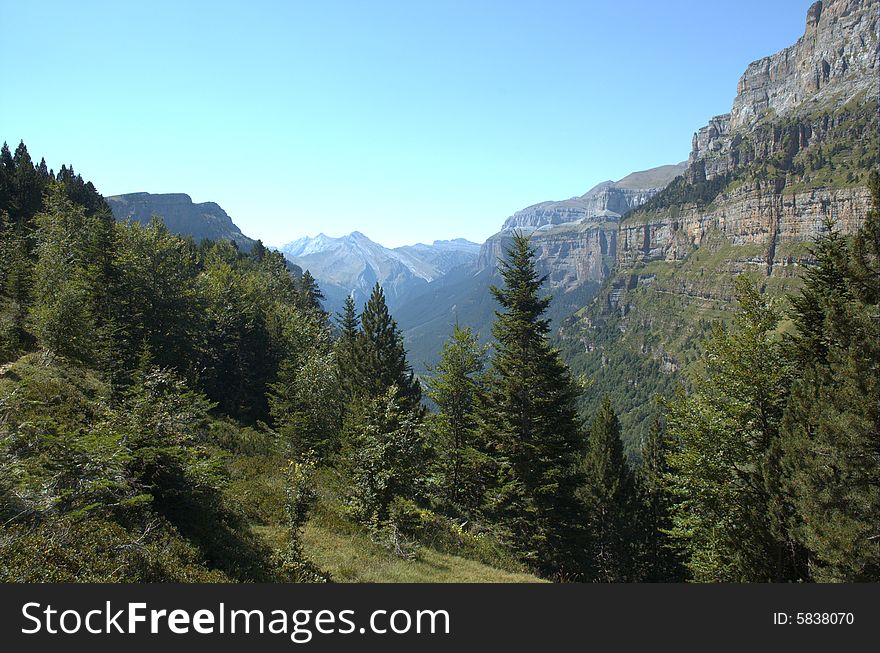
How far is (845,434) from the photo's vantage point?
13.1 meters

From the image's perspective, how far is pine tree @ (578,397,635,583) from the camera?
114 ft

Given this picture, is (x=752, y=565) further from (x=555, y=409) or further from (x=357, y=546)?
(x=357, y=546)

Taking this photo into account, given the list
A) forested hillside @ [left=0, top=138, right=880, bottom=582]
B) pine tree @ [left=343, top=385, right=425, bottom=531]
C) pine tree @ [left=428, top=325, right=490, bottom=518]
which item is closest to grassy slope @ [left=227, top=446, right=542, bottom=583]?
forested hillside @ [left=0, top=138, right=880, bottom=582]

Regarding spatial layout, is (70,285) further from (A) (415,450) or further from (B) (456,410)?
(B) (456,410)

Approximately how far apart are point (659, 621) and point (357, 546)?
1103cm

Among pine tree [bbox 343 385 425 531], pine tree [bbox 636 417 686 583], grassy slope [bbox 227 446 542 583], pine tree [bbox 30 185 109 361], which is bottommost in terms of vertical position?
pine tree [bbox 636 417 686 583]

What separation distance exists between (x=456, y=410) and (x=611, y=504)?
1667 cm

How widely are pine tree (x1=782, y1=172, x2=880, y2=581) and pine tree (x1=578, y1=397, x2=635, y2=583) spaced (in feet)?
65.7

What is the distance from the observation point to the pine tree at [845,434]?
495 inches

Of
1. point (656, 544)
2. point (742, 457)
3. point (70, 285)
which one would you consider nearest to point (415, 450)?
point (742, 457)

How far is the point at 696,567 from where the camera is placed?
847 inches

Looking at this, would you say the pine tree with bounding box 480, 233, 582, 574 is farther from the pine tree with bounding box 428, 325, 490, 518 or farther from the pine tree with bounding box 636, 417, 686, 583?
the pine tree with bounding box 636, 417, 686, 583

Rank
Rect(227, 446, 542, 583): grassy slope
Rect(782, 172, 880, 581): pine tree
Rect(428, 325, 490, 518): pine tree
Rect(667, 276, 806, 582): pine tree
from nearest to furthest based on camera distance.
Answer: Rect(782, 172, 880, 581): pine tree → Rect(227, 446, 542, 583): grassy slope → Rect(667, 276, 806, 582): pine tree → Rect(428, 325, 490, 518): pine tree

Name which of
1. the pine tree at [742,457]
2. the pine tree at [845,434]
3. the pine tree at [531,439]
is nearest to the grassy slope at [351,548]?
the pine tree at [531,439]
